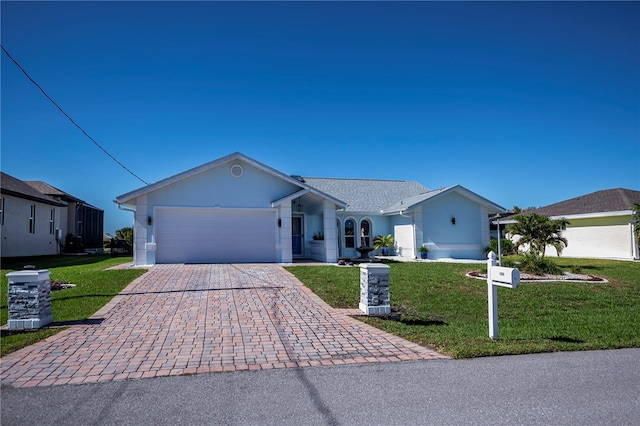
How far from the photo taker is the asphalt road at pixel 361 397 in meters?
3.71

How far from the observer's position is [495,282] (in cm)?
685

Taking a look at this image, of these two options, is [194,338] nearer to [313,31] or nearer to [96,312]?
[96,312]

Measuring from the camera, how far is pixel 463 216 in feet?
74.5

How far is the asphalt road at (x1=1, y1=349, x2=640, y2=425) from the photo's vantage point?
12.2 ft

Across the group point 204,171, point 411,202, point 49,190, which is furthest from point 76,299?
point 49,190

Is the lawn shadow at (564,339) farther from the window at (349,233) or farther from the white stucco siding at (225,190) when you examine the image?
the window at (349,233)

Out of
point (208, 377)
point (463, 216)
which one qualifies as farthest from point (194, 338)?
point (463, 216)

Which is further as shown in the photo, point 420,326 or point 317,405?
point 420,326

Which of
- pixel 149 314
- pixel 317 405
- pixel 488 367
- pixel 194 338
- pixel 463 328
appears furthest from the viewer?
pixel 149 314

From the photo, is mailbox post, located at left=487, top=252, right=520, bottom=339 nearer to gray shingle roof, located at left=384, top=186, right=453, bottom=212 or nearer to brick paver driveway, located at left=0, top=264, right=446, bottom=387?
brick paver driveway, located at left=0, top=264, right=446, bottom=387

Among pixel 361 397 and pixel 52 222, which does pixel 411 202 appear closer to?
pixel 361 397

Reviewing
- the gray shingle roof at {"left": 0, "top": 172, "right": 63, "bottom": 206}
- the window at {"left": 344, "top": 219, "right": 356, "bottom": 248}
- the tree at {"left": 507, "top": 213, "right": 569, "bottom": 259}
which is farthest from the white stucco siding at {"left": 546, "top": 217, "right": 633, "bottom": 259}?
the gray shingle roof at {"left": 0, "top": 172, "right": 63, "bottom": 206}

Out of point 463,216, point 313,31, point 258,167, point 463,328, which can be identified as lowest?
point 463,328

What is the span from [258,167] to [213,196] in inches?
95.5
